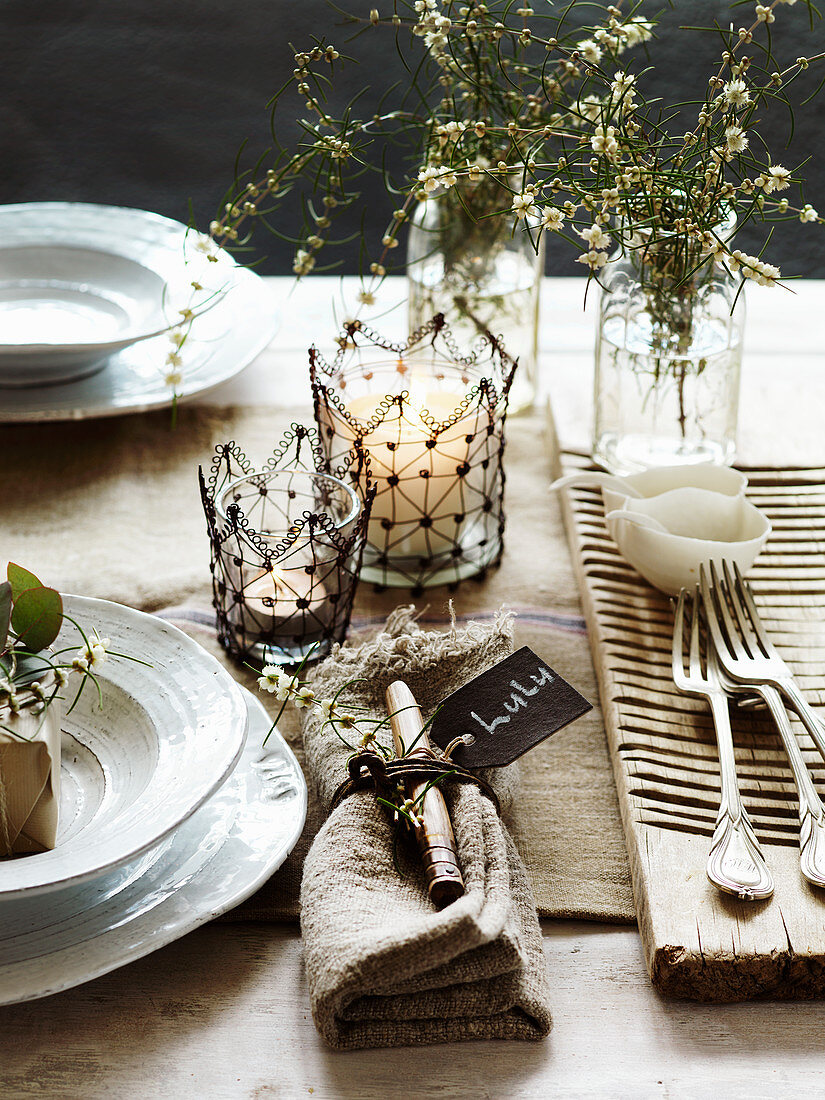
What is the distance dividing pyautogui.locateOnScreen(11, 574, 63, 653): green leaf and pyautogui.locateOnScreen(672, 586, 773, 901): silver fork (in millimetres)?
357

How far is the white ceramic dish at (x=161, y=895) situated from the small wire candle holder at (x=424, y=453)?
25cm

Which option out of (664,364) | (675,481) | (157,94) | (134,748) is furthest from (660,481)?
(157,94)

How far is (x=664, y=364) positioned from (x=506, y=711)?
0.40 meters

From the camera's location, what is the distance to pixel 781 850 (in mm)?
583

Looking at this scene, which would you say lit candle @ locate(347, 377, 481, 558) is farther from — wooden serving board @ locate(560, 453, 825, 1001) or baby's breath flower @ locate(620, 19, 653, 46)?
baby's breath flower @ locate(620, 19, 653, 46)

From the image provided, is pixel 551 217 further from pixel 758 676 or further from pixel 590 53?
pixel 758 676

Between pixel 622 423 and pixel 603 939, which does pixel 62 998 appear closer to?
pixel 603 939

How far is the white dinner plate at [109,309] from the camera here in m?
0.97

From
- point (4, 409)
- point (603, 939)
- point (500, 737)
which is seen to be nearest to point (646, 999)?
point (603, 939)

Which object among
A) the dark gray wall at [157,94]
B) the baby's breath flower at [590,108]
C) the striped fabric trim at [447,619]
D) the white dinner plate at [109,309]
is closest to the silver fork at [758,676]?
the striped fabric trim at [447,619]

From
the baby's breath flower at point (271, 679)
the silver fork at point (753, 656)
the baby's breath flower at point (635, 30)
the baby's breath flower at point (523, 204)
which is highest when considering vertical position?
the baby's breath flower at point (635, 30)

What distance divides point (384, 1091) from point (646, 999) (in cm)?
14

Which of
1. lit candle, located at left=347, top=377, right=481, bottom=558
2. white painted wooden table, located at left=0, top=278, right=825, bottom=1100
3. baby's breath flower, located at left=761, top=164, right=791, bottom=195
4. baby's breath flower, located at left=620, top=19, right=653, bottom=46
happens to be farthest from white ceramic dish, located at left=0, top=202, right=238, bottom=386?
white painted wooden table, located at left=0, top=278, right=825, bottom=1100

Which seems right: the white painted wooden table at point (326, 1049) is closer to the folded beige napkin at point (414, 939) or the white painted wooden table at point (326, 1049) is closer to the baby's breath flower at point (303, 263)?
the folded beige napkin at point (414, 939)
